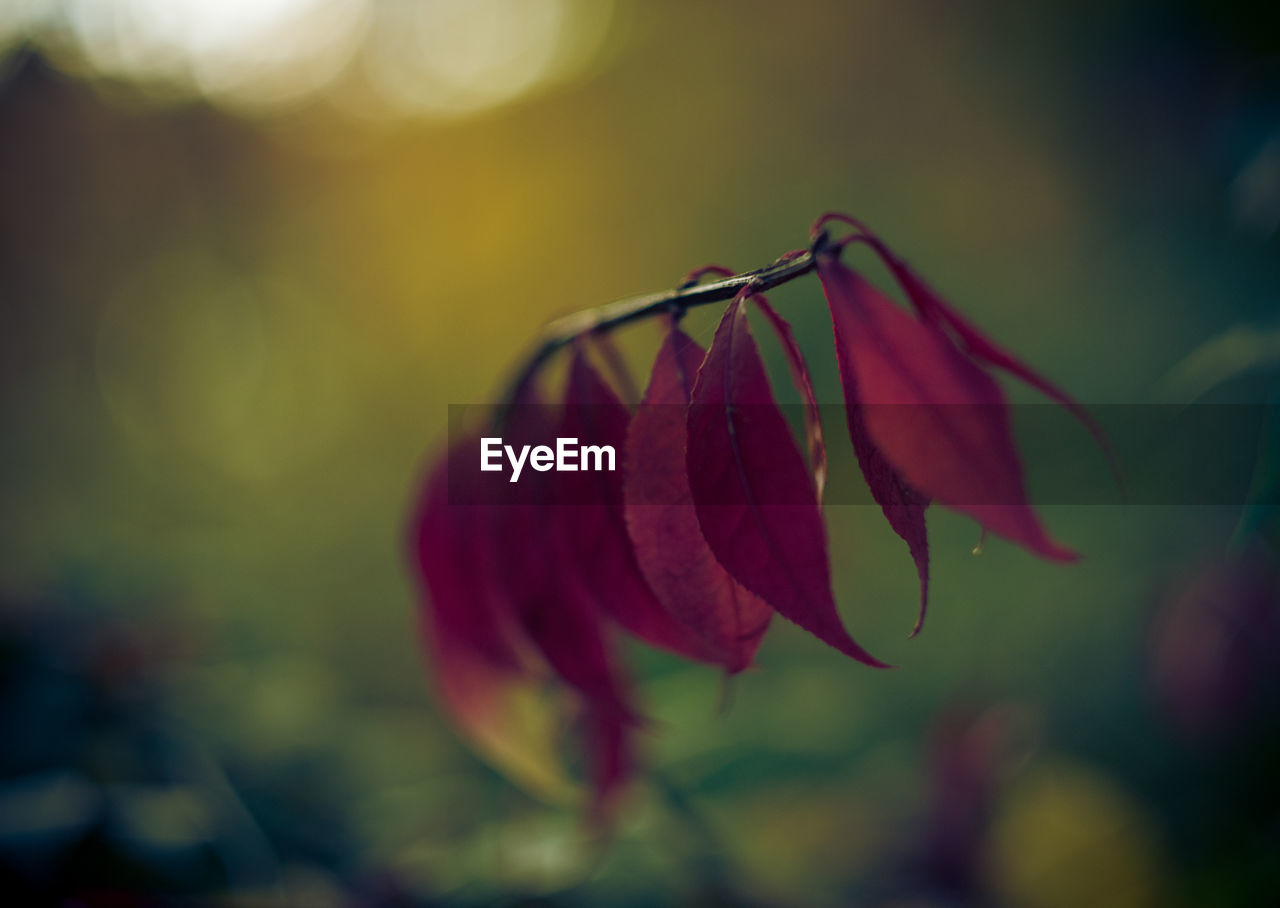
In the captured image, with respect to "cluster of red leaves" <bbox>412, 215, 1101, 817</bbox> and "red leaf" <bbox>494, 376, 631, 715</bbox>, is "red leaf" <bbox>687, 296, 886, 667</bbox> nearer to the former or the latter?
"cluster of red leaves" <bbox>412, 215, 1101, 817</bbox>

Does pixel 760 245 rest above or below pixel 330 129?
below

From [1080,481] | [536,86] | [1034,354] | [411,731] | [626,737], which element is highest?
[536,86]

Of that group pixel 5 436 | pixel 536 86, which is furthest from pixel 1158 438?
pixel 5 436

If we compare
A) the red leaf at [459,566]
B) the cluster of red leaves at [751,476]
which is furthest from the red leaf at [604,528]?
the red leaf at [459,566]

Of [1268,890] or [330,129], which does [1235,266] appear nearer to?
[1268,890]

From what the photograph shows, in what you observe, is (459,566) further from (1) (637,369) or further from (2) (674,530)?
(1) (637,369)

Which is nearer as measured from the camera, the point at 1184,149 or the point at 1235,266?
the point at 1235,266

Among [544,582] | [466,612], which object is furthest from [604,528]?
[466,612]

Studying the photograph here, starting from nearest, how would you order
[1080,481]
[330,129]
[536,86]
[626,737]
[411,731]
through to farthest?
[626,737], [1080,481], [411,731], [536,86], [330,129]

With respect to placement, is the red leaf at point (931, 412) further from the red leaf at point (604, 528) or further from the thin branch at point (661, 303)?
the red leaf at point (604, 528)
